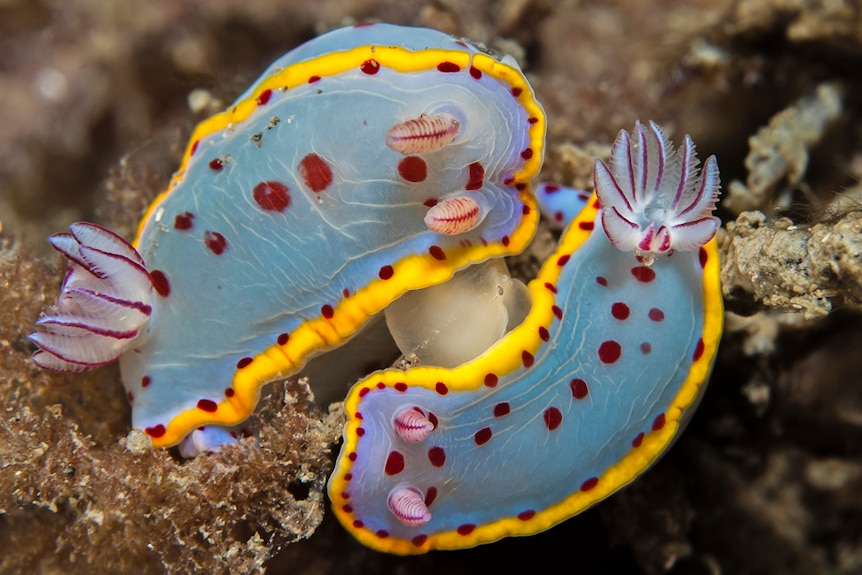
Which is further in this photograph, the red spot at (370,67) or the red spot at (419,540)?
the red spot at (419,540)

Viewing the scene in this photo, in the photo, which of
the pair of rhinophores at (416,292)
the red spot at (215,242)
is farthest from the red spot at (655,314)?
the red spot at (215,242)

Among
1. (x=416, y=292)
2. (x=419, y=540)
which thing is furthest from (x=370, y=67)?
(x=419, y=540)

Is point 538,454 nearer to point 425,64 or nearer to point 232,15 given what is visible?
point 425,64

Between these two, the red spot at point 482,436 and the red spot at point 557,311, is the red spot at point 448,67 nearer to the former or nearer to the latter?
the red spot at point 557,311

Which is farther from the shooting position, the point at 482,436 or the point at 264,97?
the point at 264,97

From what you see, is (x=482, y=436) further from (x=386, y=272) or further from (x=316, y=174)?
(x=316, y=174)

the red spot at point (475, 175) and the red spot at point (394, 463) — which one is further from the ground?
the red spot at point (475, 175)

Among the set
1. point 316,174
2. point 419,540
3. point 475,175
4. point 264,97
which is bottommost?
point 419,540

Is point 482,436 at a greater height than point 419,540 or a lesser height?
greater
